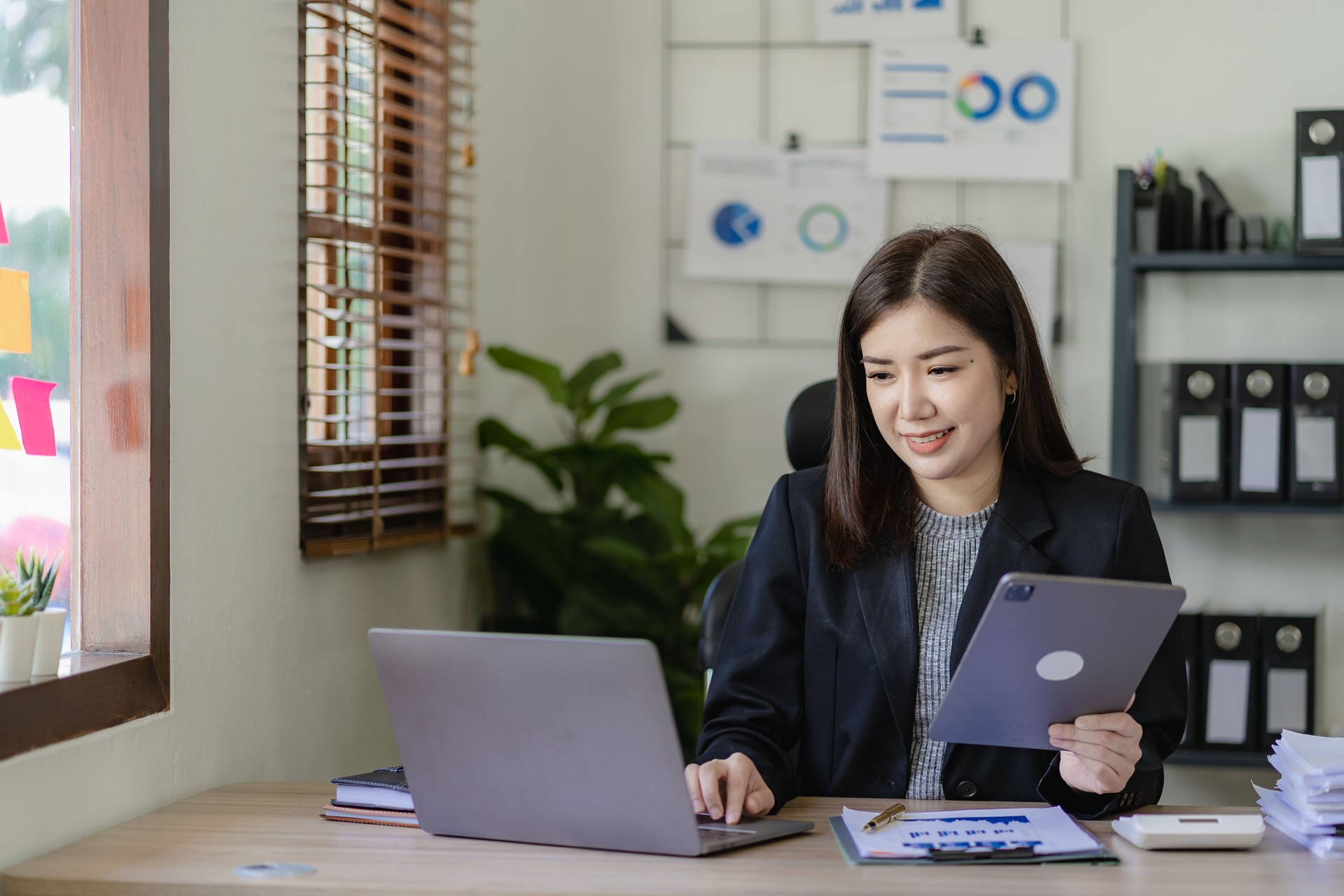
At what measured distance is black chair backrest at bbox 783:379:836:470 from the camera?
193 centimetres

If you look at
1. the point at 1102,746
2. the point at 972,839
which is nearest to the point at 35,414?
the point at 972,839

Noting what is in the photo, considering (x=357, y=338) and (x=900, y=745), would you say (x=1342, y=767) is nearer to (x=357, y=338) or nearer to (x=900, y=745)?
(x=900, y=745)

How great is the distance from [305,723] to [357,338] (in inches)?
25.8

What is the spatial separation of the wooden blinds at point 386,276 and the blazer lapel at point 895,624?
2.82 feet

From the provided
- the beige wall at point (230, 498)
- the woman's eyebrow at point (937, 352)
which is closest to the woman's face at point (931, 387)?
the woman's eyebrow at point (937, 352)

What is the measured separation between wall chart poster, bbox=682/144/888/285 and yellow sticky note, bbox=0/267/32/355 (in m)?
1.76

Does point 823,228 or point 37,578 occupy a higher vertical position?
point 823,228

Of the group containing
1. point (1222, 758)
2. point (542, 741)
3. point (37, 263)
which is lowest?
point (1222, 758)

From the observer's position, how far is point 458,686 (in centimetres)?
127

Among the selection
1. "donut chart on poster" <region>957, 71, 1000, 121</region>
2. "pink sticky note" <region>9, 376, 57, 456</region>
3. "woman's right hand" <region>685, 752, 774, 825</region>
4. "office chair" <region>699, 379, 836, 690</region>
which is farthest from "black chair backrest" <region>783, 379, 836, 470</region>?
"donut chart on poster" <region>957, 71, 1000, 121</region>

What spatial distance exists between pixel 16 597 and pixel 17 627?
3 centimetres

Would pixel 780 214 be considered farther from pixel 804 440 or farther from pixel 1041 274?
pixel 804 440

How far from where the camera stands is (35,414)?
148 cm

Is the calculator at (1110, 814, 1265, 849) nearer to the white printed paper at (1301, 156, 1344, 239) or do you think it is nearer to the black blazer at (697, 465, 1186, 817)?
the black blazer at (697, 465, 1186, 817)
